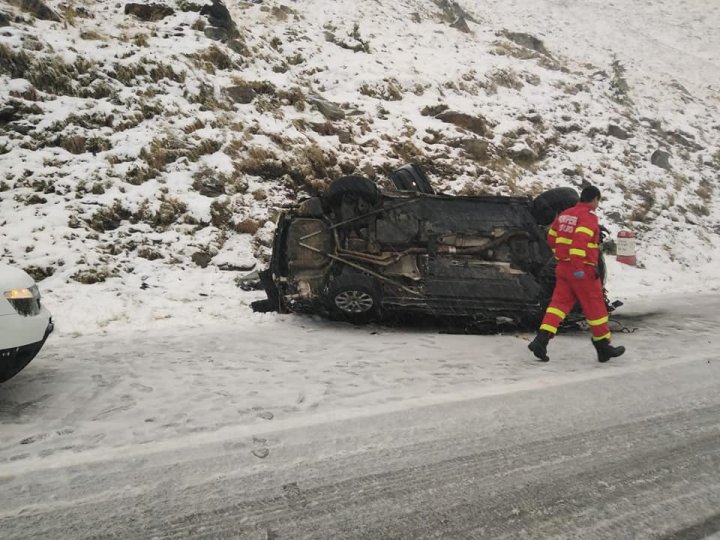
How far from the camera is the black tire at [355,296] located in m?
5.38

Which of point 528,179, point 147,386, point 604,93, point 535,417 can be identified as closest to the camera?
point 535,417

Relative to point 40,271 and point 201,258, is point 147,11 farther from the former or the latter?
point 40,271

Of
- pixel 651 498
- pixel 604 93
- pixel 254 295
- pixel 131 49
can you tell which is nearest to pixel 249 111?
pixel 131 49

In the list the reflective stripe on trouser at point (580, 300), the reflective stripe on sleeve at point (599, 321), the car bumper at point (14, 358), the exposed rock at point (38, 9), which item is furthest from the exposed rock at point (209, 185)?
the reflective stripe on sleeve at point (599, 321)

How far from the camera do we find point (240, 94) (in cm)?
1127

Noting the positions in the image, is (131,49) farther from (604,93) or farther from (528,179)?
(604,93)

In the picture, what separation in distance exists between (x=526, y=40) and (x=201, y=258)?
807 inches

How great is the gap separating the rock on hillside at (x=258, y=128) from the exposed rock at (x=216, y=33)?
0.13 ft

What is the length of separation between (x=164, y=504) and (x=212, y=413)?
94 centimetres

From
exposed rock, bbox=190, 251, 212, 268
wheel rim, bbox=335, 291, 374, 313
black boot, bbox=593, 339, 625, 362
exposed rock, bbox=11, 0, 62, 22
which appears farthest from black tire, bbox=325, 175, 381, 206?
exposed rock, bbox=11, 0, 62, 22

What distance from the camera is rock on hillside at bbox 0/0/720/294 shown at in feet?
25.2

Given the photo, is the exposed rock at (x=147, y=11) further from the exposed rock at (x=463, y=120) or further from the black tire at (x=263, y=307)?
the black tire at (x=263, y=307)

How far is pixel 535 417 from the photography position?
9.73ft

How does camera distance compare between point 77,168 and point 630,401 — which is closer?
point 630,401
